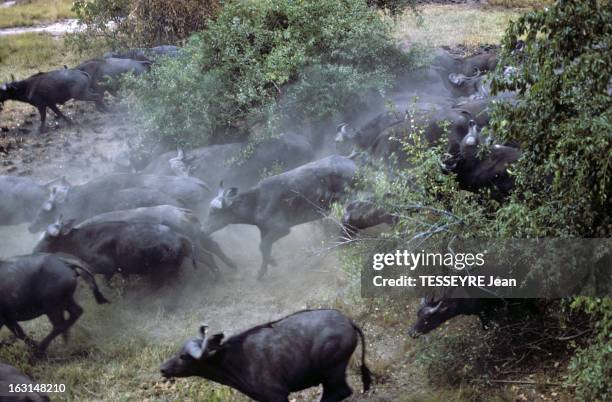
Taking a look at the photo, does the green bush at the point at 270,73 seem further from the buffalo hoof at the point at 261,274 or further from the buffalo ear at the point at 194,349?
the buffalo ear at the point at 194,349

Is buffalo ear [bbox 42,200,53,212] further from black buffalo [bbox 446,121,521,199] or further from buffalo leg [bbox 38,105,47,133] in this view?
black buffalo [bbox 446,121,521,199]

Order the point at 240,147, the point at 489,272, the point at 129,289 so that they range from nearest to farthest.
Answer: the point at 489,272 < the point at 129,289 < the point at 240,147

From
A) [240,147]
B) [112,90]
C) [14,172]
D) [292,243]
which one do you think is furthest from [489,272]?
[112,90]

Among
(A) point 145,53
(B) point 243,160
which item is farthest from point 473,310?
(A) point 145,53

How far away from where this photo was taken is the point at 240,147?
13.0 m

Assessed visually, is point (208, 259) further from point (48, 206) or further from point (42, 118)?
point (42, 118)

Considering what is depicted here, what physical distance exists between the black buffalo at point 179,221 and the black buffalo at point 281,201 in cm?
22

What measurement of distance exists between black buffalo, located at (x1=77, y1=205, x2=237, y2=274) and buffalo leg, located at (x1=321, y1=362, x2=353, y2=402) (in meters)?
3.65

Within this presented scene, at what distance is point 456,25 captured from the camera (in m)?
23.0

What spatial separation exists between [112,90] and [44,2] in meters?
15.0

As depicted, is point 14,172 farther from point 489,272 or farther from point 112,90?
point 489,272

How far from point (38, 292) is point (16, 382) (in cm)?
177

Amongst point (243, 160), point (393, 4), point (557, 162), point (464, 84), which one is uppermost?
point (557, 162)

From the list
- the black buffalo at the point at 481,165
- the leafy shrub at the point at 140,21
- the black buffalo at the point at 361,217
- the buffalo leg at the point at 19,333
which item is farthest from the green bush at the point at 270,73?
the buffalo leg at the point at 19,333
